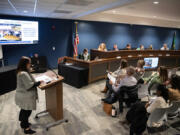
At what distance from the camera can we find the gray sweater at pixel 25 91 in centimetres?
229

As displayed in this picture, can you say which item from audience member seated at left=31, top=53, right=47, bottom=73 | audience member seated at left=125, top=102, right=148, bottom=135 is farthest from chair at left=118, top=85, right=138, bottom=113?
audience member seated at left=31, top=53, right=47, bottom=73

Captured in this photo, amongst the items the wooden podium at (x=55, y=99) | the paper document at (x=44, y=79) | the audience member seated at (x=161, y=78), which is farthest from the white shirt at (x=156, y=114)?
the paper document at (x=44, y=79)

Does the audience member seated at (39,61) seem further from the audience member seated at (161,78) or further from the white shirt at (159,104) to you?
the white shirt at (159,104)

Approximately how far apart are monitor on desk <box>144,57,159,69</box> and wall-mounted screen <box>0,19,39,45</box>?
17.0 ft

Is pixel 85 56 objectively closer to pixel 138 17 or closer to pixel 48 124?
pixel 48 124

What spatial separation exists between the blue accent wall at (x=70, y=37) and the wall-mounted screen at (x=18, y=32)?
1.62 feet

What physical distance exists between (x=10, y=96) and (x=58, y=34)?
4.28 meters

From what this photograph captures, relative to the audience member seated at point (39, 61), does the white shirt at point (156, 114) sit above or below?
below

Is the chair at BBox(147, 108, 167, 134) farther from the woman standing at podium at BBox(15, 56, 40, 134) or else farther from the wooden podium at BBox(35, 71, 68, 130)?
the woman standing at podium at BBox(15, 56, 40, 134)

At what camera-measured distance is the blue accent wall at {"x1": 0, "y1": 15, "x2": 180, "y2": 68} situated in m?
6.69

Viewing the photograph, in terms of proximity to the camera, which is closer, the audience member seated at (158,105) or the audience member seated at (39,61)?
the audience member seated at (158,105)

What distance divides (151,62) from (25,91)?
5.71 metres

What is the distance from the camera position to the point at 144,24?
9.91 meters

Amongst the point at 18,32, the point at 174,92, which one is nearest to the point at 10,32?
the point at 18,32
